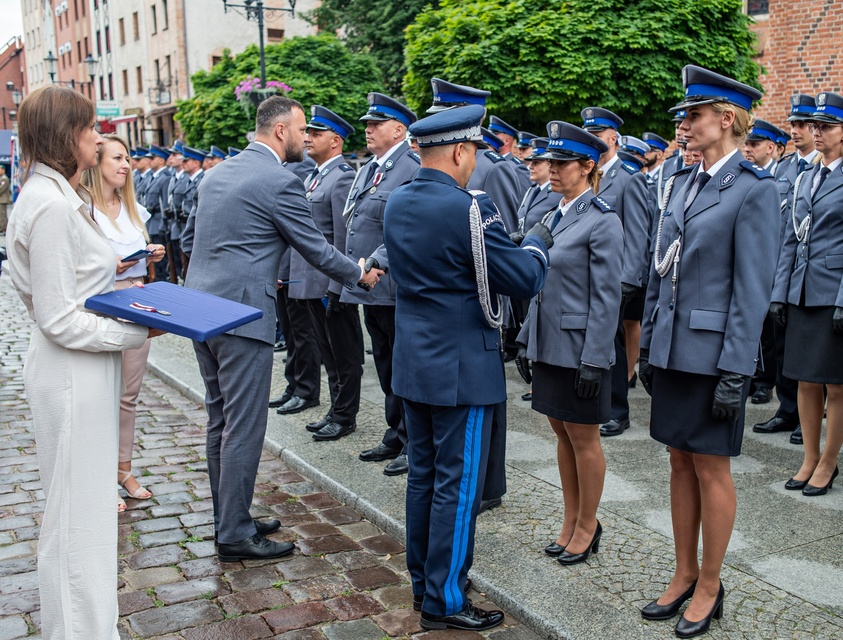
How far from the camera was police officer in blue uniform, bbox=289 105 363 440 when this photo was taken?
6645mm

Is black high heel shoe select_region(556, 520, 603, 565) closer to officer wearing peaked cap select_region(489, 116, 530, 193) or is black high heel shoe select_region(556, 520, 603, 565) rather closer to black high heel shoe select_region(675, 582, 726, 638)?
black high heel shoe select_region(675, 582, 726, 638)

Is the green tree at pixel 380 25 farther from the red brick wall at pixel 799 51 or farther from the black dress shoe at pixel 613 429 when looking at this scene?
the black dress shoe at pixel 613 429

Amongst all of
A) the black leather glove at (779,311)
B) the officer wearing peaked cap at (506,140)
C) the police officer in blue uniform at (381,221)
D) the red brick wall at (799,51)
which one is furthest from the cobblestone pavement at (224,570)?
the red brick wall at (799,51)

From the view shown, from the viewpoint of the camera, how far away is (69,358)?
122 inches

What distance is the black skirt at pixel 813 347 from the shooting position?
5.12 meters

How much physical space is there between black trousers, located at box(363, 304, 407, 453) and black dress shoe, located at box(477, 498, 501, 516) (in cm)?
109

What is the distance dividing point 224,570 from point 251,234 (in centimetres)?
170

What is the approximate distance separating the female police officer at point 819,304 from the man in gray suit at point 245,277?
8.84ft

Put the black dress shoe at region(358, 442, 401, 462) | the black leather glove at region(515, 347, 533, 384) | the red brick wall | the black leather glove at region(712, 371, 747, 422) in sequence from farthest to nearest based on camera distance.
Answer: the red brick wall
the black dress shoe at region(358, 442, 401, 462)
the black leather glove at region(515, 347, 533, 384)
the black leather glove at region(712, 371, 747, 422)

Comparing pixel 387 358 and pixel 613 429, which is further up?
pixel 387 358

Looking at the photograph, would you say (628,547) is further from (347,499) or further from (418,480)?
(347,499)

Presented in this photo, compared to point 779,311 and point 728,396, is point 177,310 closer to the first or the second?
point 728,396

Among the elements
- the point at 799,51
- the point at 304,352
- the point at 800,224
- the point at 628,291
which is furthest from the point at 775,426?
the point at 799,51

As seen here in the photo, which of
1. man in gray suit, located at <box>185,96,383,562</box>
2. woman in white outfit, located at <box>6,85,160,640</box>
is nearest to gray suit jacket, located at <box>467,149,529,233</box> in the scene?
man in gray suit, located at <box>185,96,383,562</box>
